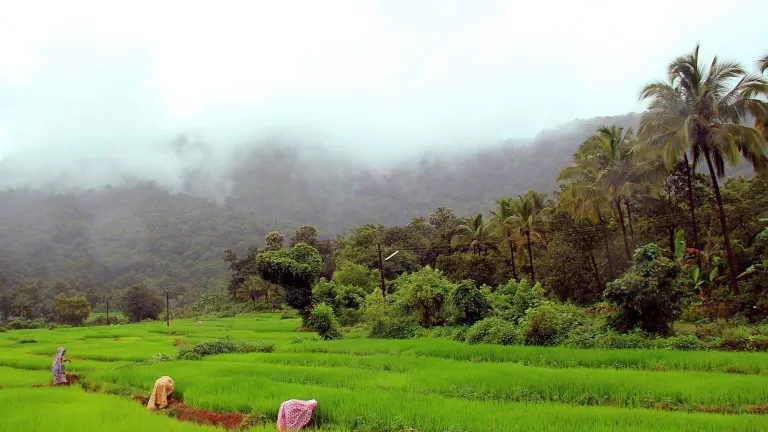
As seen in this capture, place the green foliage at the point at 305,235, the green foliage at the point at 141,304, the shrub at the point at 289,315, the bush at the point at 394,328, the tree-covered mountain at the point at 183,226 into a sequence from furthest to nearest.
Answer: the tree-covered mountain at the point at 183,226 < the green foliage at the point at 305,235 < the green foliage at the point at 141,304 < the shrub at the point at 289,315 < the bush at the point at 394,328

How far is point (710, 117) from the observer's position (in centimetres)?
2073

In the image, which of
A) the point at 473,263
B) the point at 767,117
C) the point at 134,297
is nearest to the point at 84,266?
the point at 134,297

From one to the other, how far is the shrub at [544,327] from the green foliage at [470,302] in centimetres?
592

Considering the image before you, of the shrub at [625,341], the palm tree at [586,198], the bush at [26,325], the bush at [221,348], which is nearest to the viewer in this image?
the shrub at [625,341]

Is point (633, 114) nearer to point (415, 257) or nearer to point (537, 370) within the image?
point (415, 257)

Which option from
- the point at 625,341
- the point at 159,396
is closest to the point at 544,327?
the point at 625,341

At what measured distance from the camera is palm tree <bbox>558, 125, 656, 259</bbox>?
2764cm

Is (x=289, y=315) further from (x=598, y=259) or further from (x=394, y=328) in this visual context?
(x=598, y=259)

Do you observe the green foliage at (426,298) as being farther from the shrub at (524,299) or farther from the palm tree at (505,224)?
the palm tree at (505,224)

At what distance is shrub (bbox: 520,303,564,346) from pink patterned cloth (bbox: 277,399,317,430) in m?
10.1

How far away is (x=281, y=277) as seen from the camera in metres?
36.2

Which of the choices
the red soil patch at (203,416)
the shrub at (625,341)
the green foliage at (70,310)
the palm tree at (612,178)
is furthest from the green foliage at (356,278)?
the green foliage at (70,310)

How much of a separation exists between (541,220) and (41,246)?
163 meters

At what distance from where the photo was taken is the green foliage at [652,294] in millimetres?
14961
